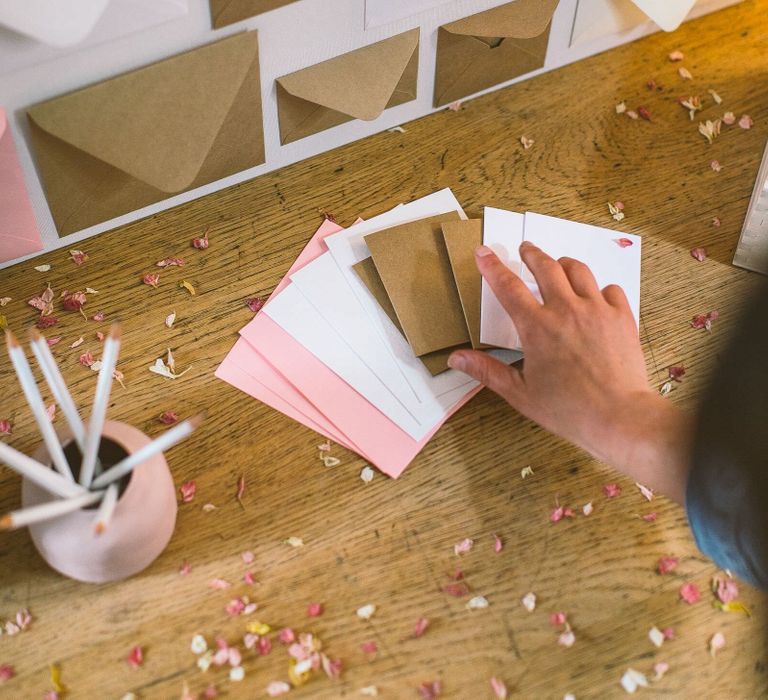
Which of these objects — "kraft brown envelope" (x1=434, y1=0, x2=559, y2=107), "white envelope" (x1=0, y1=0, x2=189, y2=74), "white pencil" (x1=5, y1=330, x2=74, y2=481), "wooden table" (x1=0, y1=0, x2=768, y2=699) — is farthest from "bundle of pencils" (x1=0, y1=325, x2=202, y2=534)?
"kraft brown envelope" (x1=434, y1=0, x2=559, y2=107)

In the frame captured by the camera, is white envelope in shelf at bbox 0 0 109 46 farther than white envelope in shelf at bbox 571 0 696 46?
No

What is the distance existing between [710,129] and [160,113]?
1.76 feet

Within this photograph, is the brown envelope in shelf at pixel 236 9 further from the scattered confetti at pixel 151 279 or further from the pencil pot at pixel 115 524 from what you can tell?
the pencil pot at pixel 115 524

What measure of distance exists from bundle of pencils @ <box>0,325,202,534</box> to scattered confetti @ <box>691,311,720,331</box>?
468 mm

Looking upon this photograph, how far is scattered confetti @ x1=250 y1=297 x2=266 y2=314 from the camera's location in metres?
0.81

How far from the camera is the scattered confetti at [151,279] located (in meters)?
0.82

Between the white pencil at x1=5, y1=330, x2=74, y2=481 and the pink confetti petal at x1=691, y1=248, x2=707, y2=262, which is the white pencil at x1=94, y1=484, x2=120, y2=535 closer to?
the white pencil at x1=5, y1=330, x2=74, y2=481

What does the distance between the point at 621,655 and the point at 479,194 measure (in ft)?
1.40

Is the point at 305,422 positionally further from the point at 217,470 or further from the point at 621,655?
the point at 621,655

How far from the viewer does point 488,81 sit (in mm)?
935

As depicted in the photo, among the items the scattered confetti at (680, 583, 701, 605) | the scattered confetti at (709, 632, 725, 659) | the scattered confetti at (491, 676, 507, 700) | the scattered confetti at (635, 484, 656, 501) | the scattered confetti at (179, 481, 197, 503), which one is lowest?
the scattered confetti at (709, 632, 725, 659)

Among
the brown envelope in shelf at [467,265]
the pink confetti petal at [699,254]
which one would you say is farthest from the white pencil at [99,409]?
the pink confetti petal at [699,254]

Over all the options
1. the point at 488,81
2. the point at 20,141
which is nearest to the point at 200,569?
the point at 20,141

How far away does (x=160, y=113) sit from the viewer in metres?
0.75
